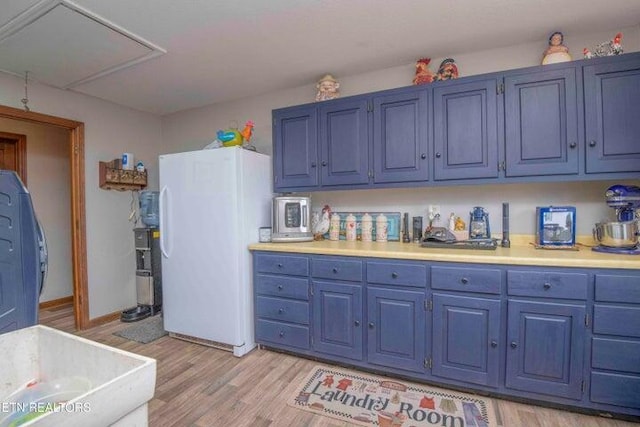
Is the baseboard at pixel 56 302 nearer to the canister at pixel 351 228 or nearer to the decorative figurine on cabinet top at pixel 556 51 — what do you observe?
the canister at pixel 351 228

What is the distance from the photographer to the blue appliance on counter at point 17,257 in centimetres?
94

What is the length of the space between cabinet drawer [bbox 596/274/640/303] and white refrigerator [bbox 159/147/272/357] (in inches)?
88.6

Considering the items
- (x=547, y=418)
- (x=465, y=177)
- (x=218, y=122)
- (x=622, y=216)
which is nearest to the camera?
(x=547, y=418)

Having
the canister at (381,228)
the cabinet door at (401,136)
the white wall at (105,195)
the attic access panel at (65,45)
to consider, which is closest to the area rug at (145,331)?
the white wall at (105,195)

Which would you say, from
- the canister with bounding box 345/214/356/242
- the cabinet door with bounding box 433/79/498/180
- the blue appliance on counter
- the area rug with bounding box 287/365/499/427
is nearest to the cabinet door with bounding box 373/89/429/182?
the cabinet door with bounding box 433/79/498/180

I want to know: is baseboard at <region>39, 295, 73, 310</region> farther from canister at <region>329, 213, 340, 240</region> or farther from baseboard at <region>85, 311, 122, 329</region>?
canister at <region>329, 213, 340, 240</region>

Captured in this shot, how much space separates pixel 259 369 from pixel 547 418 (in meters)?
1.80

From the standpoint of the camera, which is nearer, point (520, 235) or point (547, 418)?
point (547, 418)

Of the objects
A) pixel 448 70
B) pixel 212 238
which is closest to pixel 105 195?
pixel 212 238

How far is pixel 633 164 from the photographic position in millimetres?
1705

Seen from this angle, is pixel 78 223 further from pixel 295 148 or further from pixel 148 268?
pixel 295 148

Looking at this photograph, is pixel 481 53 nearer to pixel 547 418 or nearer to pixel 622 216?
pixel 622 216

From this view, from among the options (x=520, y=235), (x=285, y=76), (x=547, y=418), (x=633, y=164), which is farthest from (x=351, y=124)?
(x=547, y=418)

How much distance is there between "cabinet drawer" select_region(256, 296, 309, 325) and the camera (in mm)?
2262
